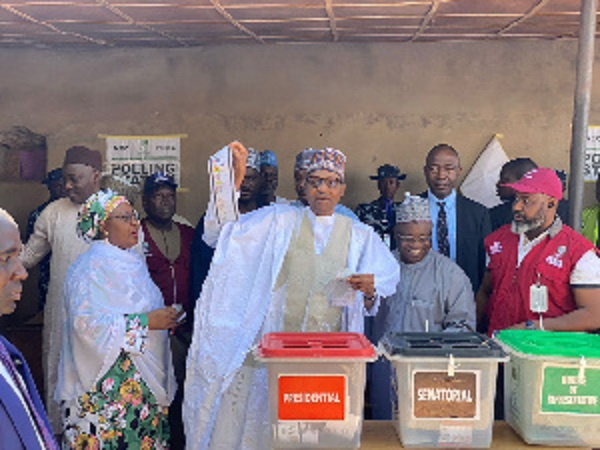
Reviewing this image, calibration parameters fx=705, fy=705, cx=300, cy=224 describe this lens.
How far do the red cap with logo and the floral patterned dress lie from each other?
2087 mm

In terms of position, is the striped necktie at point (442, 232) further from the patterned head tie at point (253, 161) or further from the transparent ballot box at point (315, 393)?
the transparent ballot box at point (315, 393)

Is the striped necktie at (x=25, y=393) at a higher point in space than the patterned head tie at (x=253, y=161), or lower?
lower

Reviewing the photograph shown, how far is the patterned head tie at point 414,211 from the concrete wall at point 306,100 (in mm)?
2597

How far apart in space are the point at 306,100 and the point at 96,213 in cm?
327

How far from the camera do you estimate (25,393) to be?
6.75ft

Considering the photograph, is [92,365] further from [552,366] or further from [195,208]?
[195,208]

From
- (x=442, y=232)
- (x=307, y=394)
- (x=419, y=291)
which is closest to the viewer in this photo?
(x=307, y=394)

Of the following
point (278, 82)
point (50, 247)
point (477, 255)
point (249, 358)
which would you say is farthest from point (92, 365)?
point (278, 82)

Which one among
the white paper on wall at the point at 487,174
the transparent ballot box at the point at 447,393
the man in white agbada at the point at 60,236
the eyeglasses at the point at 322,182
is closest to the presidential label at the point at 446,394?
the transparent ballot box at the point at 447,393

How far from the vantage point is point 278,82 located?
6.57 metres

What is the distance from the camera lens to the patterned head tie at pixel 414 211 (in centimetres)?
393

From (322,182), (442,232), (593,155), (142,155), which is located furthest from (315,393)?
(593,155)

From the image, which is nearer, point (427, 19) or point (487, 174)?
point (427, 19)

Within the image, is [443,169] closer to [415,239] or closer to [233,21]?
[415,239]
